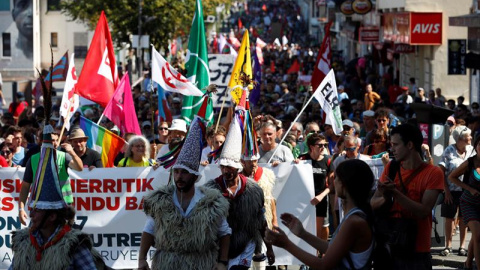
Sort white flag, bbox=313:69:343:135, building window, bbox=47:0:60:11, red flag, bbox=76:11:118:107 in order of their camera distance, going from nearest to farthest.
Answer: white flag, bbox=313:69:343:135, red flag, bbox=76:11:118:107, building window, bbox=47:0:60:11

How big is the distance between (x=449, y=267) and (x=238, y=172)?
4705mm

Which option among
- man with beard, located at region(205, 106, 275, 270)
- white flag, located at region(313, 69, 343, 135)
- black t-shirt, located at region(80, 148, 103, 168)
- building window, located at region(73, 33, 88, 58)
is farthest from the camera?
building window, located at region(73, 33, 88, 58)

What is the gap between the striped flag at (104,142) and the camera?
41.3 ft

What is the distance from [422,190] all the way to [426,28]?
28489 mm

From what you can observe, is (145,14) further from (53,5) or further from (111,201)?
(111,201)

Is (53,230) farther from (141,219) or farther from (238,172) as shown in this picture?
(141,219)

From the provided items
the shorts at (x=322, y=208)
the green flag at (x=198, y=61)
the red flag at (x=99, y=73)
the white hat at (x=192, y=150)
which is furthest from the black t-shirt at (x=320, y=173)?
the white hat at (x=192, y=150)

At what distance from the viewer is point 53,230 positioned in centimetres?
643

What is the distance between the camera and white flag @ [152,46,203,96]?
1515 cm

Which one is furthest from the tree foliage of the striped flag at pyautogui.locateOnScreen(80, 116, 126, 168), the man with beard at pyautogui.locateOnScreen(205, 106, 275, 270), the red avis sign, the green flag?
the man with beard at pyautogui.locateOnScreen(205, 106, 275, 270)

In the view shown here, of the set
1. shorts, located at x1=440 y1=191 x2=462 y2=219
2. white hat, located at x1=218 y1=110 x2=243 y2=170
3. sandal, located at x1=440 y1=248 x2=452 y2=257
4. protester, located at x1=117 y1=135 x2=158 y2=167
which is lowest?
sandal, located at x1=440 y1=248 x2=452 y2=257

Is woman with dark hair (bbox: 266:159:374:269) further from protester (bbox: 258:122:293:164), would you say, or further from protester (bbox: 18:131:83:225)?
protester (bbox: 258:122:293:164)

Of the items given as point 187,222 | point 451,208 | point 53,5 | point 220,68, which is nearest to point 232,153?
point 187,222

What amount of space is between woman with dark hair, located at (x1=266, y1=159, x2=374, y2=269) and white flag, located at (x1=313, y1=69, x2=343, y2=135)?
7.93m
